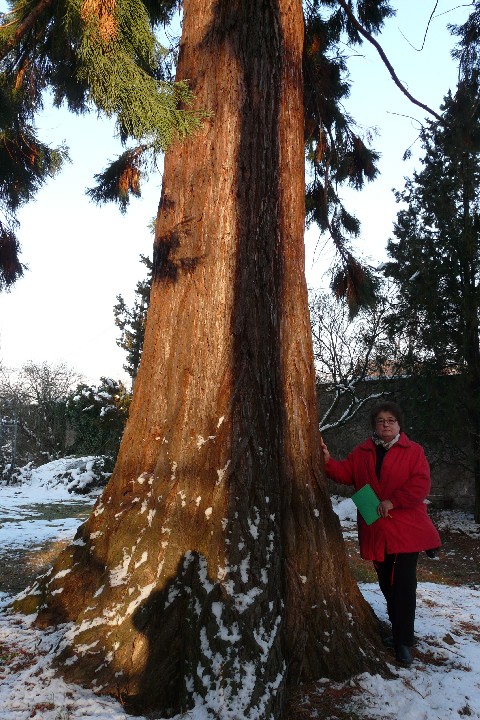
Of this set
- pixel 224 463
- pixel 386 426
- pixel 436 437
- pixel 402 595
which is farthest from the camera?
pixel 436 437

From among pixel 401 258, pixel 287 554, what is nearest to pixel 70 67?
pixel 287 554

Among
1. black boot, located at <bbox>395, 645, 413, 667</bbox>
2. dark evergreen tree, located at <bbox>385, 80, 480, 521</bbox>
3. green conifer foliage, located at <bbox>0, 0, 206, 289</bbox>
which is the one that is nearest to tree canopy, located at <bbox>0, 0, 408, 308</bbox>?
green conifer foliage, located at <bbox>0, 0, 206, 289</bbox>

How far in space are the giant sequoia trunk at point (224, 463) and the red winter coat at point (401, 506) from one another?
0.33m

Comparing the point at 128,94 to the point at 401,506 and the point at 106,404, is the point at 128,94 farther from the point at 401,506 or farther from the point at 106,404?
the point at 106,404

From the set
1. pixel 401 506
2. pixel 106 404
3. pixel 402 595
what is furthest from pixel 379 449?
pixel 106 404

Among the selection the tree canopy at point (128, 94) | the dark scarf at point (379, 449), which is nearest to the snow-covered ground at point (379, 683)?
the dark scarf at point (379, 449)

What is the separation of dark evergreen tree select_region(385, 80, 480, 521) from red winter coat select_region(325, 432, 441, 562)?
931 cm

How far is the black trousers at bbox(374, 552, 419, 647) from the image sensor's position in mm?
2758

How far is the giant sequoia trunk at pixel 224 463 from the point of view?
2289 millimetres

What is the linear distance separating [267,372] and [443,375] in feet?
34.8

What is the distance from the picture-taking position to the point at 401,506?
9.68ft

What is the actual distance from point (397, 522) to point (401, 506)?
3.6 inches

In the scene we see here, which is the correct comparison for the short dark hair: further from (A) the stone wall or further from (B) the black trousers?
(A) the stone wall

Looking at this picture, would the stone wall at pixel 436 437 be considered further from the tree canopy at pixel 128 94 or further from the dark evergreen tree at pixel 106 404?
the tree canopy at pixel 128 94
